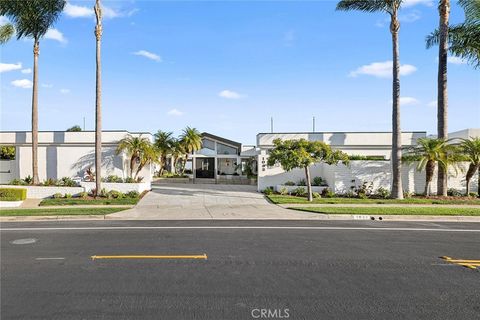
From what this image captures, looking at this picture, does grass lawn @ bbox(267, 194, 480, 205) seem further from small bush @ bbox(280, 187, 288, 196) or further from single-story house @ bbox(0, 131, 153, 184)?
single-story house @ bbox(0, 131, 153, 184)

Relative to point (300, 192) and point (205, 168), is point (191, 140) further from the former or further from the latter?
point (300, 192)

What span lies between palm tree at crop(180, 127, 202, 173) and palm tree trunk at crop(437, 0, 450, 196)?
2254 centimetres

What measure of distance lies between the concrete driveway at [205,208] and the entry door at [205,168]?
42.6 ft

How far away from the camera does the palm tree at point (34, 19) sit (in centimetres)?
2122

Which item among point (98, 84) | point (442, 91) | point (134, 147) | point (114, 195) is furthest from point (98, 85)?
point (442, 91)

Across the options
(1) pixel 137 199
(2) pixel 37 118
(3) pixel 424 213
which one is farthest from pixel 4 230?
(3) pixel 424 213

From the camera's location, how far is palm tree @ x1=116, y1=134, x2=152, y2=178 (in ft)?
77.6

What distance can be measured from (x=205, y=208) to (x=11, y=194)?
36.7 feet

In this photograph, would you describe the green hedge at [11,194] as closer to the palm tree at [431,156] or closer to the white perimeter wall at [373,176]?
the white perimeter wall at [373,176]

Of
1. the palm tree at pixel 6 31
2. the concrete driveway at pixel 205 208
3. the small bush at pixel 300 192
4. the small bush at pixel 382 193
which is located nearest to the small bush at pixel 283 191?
the small bush at pixel 300 192

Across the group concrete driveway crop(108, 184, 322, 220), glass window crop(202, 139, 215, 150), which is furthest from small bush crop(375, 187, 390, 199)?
glass window crop(202, 139, 215, 150)

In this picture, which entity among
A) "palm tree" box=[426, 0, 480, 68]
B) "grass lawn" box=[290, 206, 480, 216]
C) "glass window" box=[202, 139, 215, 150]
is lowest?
"grass lawn" box=[290, 206, 480, 216]

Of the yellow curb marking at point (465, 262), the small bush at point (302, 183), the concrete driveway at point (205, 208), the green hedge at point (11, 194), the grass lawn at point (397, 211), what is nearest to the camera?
the yellow curb marking at point (465, 262)

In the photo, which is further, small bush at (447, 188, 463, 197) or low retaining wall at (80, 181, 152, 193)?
low retaining wall at (80, 181, 152, 193)
